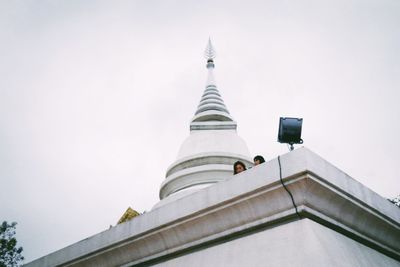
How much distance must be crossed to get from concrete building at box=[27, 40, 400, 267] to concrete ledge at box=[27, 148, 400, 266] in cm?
1

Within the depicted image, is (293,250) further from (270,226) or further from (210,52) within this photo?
(210,52)

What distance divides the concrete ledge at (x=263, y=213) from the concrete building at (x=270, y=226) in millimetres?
11

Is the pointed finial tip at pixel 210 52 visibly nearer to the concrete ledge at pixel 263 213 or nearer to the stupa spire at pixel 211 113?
the stupa spire at pixel 211 113

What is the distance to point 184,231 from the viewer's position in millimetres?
5074

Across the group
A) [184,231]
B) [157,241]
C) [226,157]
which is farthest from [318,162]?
[226,157]

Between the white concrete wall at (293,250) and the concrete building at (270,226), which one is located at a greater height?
the concrete building at (270,226)

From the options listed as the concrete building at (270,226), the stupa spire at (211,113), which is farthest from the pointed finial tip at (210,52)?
the concrete building at (270,226)

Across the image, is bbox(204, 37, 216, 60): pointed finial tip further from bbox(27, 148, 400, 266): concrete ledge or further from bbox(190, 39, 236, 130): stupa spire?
bbox(27, 148, 400, 266): concrete ledge

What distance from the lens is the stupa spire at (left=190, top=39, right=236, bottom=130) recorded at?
12.6 meters

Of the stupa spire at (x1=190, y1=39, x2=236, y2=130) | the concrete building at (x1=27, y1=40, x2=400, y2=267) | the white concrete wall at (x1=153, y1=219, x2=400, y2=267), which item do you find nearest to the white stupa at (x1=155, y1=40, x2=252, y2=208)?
the stupa spire at (x1=190, y1=39, x2=236, y2=130)

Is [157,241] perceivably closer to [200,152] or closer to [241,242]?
[241,242]

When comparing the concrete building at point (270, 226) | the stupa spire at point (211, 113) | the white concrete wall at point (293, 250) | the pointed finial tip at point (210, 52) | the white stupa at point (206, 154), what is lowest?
the white concrete wall at point (293, 250)

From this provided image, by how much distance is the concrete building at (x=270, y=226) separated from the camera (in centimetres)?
417

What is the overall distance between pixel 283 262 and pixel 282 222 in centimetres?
50
